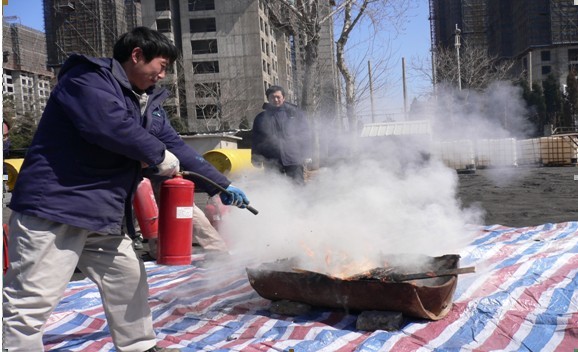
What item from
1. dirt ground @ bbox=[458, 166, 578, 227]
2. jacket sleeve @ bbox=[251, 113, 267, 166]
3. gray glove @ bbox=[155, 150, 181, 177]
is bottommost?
dirt ground @ bbox=[458, 166, 578, 227]

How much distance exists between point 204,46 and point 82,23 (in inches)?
559

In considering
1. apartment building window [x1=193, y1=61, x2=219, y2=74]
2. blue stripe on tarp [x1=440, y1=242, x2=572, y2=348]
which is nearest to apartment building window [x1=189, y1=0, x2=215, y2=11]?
apartment building window [x1=193, y1=61, x2=219, y2=74]

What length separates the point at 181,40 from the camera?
60.7 m

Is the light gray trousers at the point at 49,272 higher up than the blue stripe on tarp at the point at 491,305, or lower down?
higher up

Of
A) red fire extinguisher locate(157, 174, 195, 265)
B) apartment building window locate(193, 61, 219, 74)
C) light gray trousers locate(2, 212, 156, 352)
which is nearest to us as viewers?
light gray trousers locate(2, 212, 156, 352)

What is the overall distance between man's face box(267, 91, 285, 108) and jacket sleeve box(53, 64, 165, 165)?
3.90 metres

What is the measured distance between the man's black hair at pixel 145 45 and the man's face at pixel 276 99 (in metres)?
3.64

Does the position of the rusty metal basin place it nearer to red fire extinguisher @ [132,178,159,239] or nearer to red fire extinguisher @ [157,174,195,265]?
red fire extinguisher @ [157,174,195,265]

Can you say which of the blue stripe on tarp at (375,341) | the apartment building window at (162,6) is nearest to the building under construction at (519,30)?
the blue stripe on tarp at (375,341)

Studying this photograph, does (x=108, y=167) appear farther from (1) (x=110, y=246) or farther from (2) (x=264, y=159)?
(2) (x=264, y=159)

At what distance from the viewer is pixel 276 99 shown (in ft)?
20.9

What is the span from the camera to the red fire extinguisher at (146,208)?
591 centimetres

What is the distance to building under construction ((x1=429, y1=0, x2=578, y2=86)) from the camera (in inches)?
1180

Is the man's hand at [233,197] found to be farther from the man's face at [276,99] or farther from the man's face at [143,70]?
the man's face at [276,99]
